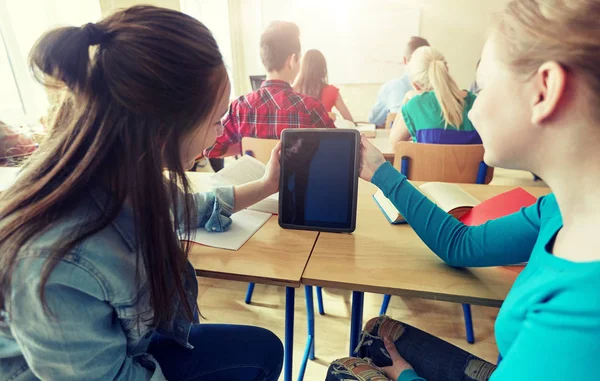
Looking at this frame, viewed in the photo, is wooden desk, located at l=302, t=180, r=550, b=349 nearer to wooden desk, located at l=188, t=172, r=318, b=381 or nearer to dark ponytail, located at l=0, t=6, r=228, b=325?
wooden desk, located at l=188, t=172, r=318, b=381

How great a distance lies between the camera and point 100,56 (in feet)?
1.70

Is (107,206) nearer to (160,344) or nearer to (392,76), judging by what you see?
(160,344)

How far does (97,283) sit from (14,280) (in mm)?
101

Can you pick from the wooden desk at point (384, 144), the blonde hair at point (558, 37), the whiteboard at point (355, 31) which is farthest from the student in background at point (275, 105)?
the whiteboard at point (355, 31)

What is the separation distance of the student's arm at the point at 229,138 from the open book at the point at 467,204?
100 centimetres

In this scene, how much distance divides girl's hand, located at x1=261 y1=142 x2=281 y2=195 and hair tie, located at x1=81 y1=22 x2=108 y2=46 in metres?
0.51

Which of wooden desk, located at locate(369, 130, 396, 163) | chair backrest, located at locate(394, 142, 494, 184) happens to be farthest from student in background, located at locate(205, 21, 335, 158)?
chair backrest, located at locate(394, 142, 494, 184)

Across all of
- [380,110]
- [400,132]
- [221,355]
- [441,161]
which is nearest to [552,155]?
[221,355]

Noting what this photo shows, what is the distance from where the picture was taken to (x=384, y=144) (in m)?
2.06

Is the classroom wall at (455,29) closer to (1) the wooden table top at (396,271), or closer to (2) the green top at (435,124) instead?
Answer: (2) the green top at (435,124)

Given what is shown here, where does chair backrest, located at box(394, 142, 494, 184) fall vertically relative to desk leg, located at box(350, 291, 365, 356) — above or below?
above

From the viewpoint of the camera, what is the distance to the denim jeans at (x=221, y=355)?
839 millimetres

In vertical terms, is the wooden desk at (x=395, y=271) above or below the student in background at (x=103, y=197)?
below

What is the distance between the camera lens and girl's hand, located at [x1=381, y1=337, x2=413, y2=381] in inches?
30.9
